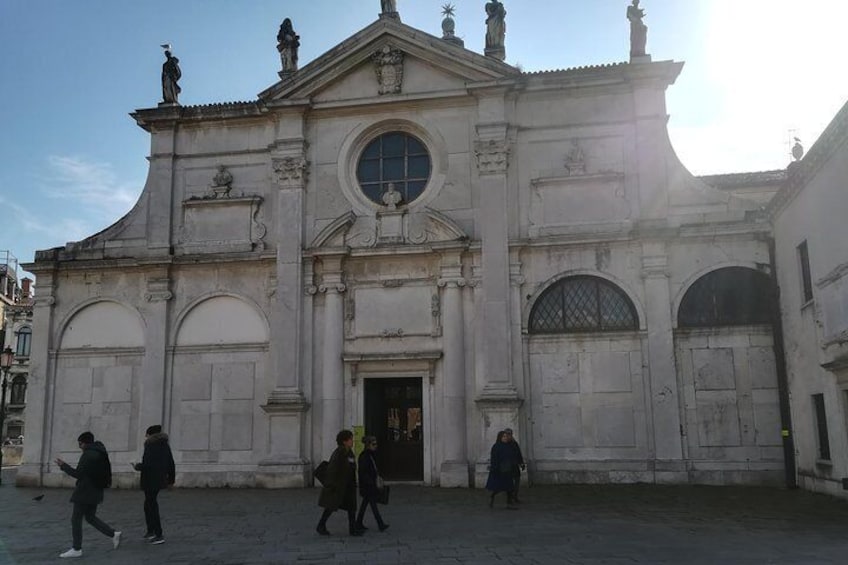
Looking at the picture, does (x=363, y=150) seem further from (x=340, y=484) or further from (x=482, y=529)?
(x=482, y=529)

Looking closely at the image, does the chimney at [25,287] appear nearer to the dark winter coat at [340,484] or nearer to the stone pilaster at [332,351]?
the stone pilaster at [332,351]

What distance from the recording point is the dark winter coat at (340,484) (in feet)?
38.7

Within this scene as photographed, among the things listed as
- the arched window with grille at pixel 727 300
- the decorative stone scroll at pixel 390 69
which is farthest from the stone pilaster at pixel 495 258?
the arched window with grille at pixel 727 300

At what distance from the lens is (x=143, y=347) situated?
70.7ft

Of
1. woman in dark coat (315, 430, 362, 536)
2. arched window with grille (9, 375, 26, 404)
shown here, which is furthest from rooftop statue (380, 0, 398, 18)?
arched window with grille (9, 375, 26, 404)

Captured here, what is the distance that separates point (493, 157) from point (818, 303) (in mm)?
8646

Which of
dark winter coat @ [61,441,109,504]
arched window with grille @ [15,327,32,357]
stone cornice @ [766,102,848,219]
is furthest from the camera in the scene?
arched window with grille @ [15,327,32,357]

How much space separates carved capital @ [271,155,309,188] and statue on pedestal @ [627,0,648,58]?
946 cm

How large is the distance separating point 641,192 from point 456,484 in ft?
29.1

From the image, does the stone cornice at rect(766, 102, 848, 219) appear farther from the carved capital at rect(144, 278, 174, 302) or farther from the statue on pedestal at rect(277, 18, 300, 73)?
the carved capital at rect(144, 278, 174, 302)

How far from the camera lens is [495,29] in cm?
2161

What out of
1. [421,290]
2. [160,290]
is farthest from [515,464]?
[160,290]

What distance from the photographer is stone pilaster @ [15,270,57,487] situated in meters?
21.3

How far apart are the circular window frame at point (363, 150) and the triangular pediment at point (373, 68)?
3.10 feet
